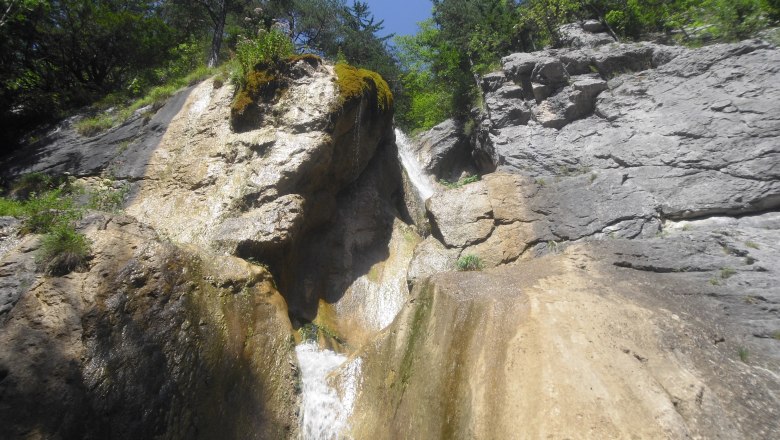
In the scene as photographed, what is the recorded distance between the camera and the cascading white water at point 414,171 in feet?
52.7

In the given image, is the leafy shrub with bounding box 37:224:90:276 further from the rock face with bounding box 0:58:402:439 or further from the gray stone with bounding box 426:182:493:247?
the gray stone with bounding box 426:182:493:247

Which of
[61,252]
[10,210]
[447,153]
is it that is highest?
[10,210]

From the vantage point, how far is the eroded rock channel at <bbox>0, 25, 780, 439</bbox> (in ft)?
16.1

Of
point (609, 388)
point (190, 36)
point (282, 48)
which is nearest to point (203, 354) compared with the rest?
point (609, 388)

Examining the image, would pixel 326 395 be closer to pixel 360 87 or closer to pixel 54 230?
pixel 54 230

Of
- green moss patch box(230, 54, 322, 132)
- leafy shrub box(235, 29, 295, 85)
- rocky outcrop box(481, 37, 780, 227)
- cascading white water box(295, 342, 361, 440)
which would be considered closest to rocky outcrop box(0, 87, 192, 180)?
green moss patch box(230, 54, 322, 132)

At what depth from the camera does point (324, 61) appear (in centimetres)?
1182

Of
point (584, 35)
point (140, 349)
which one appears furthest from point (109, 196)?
point (584, 35)

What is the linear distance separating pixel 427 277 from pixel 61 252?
5.75 metres

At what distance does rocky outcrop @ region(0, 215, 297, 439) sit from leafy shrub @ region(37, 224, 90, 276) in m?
0.16

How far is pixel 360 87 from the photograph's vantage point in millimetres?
11406

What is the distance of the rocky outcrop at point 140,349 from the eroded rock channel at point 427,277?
0.09ft

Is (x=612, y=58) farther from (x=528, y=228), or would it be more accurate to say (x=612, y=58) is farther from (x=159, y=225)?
(x=159, y=225)

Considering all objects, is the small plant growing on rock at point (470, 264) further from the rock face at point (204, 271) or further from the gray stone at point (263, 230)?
the gray stone at point (263, 230)
